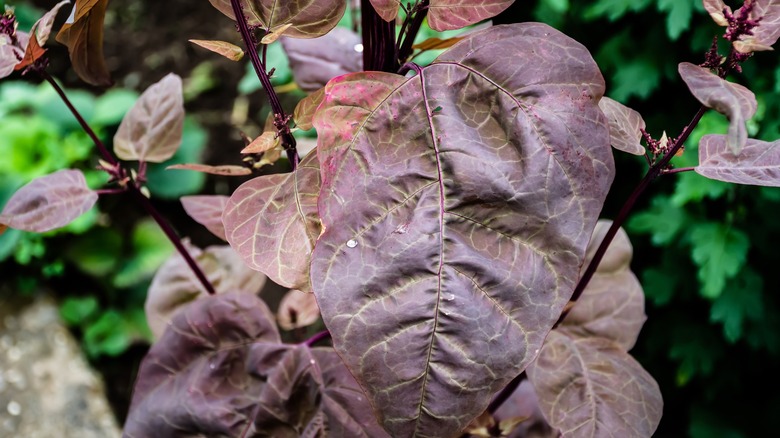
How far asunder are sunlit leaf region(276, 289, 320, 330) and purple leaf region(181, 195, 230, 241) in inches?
7.4

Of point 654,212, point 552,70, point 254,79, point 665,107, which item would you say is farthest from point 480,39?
point 254,79

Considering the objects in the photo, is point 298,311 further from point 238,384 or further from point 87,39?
point 87,39

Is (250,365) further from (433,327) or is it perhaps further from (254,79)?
(254,79)

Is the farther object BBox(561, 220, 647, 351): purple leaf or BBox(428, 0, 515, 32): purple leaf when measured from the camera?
BBox(561, 220, 647, 351): purple leaf

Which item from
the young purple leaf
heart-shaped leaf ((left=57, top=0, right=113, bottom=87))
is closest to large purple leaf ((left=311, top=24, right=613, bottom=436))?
heart-shaped leaf ((left=57, top=0, right=113, bottom=87))

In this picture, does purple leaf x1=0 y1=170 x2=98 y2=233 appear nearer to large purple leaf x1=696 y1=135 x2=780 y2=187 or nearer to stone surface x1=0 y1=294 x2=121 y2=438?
large purple leaf x1=696 y1=135 x2=780 y2=187

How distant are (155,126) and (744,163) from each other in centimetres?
75

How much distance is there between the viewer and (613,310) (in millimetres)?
848

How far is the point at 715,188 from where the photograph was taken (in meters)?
1.35

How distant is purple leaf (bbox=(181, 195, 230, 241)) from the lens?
0.84 metres

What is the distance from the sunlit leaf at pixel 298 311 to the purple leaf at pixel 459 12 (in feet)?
1.64

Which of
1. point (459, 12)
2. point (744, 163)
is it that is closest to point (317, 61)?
point (459, 12)

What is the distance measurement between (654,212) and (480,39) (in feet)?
3.66

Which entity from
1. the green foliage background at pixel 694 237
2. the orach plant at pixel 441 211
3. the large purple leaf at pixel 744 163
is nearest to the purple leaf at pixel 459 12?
the orach plant at pixel 441 211
